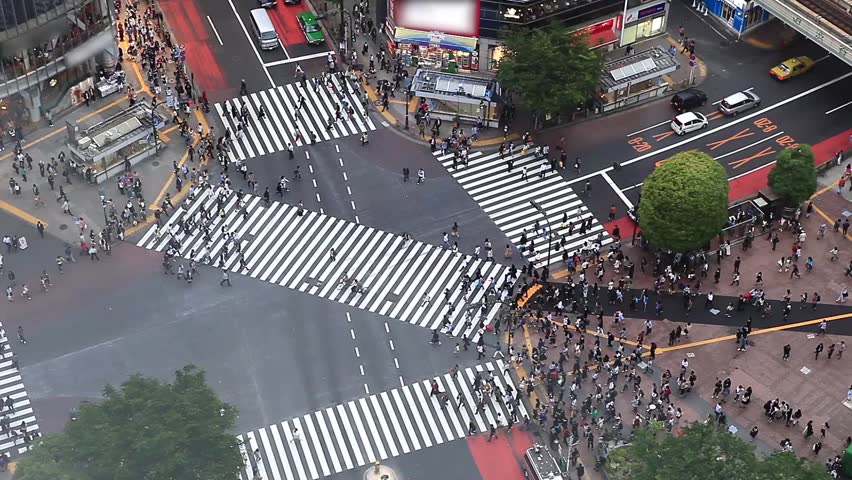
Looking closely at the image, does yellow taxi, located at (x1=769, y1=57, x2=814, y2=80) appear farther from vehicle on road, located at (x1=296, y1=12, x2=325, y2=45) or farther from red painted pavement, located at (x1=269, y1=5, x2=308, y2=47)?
red painted pavement, located at (x1=269, y1=5, x2=308, y2=47)

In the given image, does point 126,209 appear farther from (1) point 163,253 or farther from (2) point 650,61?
(2) point 650,61

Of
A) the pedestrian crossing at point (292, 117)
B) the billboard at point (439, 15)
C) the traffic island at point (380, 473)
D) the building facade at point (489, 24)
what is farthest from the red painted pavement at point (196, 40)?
the traffic island at point (380, 473)

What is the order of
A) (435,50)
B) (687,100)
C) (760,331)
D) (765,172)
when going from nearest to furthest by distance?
(760,331)
(765,172)
(687,100)
(435,50)

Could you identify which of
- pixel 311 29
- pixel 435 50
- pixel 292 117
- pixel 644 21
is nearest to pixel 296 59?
pixel 311 29

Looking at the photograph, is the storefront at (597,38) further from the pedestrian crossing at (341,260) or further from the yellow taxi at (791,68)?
the pedestrian crossing at (341,260)

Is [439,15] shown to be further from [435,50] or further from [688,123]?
[688,123]

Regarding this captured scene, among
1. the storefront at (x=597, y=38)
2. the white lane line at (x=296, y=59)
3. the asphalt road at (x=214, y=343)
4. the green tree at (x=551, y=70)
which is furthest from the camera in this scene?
the white lane line at (x=296, y=59)
